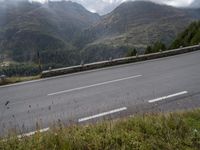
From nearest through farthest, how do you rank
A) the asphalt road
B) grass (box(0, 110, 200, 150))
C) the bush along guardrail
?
grass (box(0, 110, 200, 150))
the asphalt road
the bush along guardrail

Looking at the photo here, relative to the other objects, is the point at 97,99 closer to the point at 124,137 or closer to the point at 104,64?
the point at 124,137

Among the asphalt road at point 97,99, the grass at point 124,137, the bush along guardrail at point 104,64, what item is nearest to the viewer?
the grass at point 124,137

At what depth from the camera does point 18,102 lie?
9805 mm

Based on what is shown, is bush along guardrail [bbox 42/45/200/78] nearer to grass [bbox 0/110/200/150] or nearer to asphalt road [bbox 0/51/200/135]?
asphalt road [bbox 0/51/200/135]

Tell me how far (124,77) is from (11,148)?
8.59m

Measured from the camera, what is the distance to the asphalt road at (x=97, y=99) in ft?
24.5

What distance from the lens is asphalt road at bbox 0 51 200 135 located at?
24.5 ft

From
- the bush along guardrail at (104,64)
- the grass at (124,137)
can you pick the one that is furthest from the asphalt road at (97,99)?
the bush along guardrail at (104,64)

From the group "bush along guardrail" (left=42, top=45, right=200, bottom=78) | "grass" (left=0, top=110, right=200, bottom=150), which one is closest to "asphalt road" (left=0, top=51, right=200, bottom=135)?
"grass" (left=0, top=110, right=200, bottom=150)

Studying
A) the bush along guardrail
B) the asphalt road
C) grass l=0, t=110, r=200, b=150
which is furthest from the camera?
the bush along guardrail

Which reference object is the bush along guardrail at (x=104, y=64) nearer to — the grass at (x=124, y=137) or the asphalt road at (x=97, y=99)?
the asphalt road at (x=97, y=99)

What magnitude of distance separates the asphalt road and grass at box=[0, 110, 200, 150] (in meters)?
1.09

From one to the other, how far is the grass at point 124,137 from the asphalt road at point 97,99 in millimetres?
1092

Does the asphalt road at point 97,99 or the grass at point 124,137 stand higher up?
the grass at point 124,137
